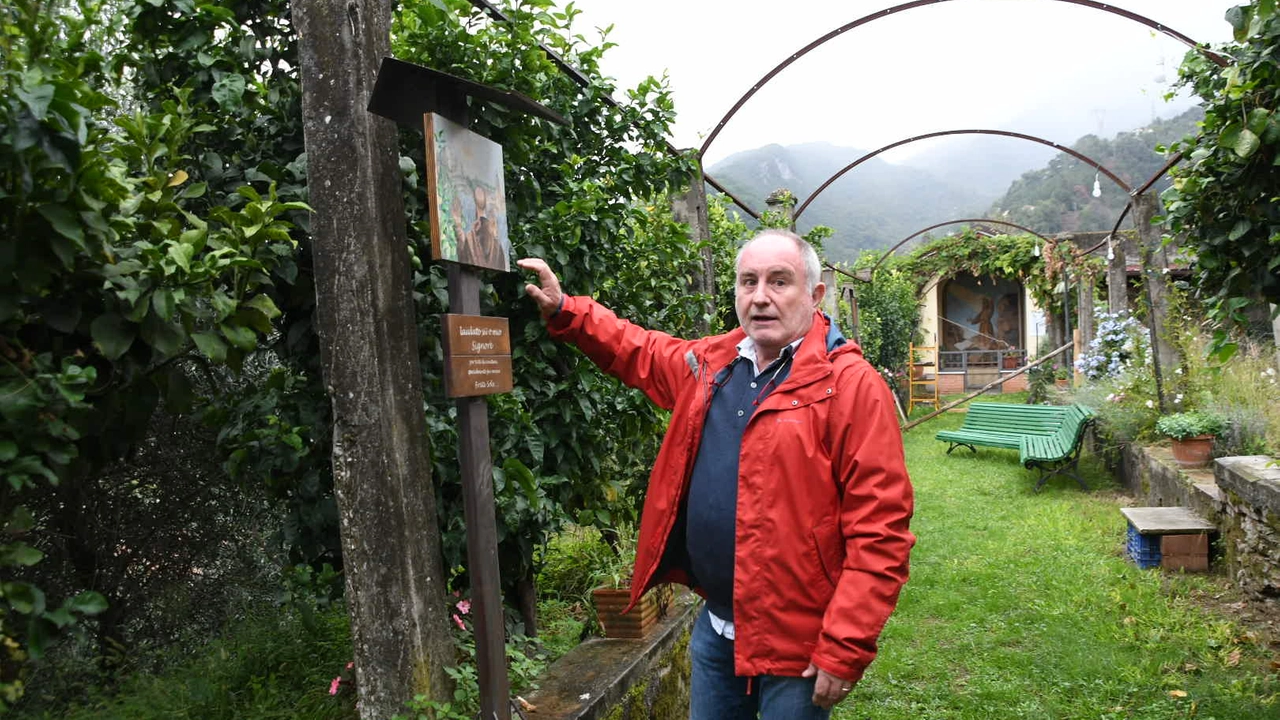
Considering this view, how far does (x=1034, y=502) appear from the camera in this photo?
31.9 feet

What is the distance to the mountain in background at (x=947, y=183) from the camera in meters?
50.9

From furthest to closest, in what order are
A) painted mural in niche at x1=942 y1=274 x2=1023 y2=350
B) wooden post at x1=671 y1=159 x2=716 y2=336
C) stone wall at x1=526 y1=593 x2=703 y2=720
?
painted mural in niche at x1=942 y1=274 x2=1023 y2=350 < wooden post at x1=671 y1=159 x2=716 y2=336 < stone wall at x1=526 y1=593 x2=703 y2=720

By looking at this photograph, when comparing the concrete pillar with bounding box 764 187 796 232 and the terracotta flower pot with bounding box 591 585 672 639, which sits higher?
the concrete pillar with bounding box 764 187 796 232

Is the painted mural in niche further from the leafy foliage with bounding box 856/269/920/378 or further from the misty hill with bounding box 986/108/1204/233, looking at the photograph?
the misty hill with bounding box 986/108/1204/233

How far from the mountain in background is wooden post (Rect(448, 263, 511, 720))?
314 centimetres

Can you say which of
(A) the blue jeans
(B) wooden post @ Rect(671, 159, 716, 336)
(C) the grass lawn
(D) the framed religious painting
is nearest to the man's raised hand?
(D) the framed religious painting

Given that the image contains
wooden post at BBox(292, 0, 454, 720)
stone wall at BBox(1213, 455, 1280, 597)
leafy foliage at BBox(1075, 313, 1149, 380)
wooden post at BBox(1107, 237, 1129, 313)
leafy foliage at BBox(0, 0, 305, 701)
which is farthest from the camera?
wooden post at BBox(1107, 237, 1129, 313)

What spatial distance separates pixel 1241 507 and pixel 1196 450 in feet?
6.55

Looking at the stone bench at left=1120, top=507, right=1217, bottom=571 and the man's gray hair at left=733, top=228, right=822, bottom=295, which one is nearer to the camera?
the man's gray hair at left=733, top=228, right=822, bottom=295

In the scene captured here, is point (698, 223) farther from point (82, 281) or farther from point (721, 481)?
point (82, 281)

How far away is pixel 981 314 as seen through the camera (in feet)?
105

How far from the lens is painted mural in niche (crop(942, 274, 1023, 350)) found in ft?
103

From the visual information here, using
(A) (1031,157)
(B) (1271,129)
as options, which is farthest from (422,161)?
(A) (1031,157)

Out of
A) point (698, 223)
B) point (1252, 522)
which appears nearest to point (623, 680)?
point (698, 223)
